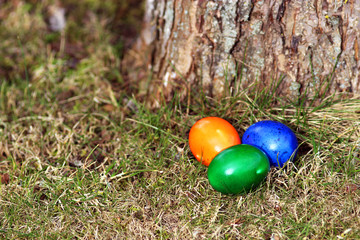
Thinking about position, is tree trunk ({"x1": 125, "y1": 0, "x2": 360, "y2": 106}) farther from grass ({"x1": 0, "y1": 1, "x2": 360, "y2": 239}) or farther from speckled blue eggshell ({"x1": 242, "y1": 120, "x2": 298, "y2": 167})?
speckled blue eggshell ({"x1": 242, "y1": 120, "x2": 298, "y2": 167})

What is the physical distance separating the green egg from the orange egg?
0.13m

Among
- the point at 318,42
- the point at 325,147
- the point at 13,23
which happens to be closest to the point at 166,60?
the point at 318,42

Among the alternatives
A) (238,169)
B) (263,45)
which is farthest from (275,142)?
(263,45)

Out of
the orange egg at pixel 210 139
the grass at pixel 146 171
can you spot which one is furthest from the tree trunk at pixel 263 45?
the orange egg at pixel 210 139

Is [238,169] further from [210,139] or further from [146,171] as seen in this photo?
[146,171]

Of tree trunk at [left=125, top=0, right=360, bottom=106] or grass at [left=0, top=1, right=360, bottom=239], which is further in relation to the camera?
tree trunk at [left=125, top=0, right=360, bottom=106]

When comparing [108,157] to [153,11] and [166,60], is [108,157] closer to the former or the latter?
[166,60]

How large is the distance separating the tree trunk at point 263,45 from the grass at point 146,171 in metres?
0.16

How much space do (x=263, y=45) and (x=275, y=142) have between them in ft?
2.70

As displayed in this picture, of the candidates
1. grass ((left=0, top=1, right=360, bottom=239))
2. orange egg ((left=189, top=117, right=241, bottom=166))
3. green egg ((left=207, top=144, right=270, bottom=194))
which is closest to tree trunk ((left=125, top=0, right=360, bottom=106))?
grass ((left=0, top=1, right=360, bottom=239))

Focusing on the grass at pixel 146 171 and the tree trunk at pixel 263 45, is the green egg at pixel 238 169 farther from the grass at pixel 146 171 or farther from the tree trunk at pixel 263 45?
the tree trunk at pixel 263 45

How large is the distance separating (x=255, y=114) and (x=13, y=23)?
10.1 ft

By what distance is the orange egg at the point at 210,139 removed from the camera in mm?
2377

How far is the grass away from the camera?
7.16 ft
